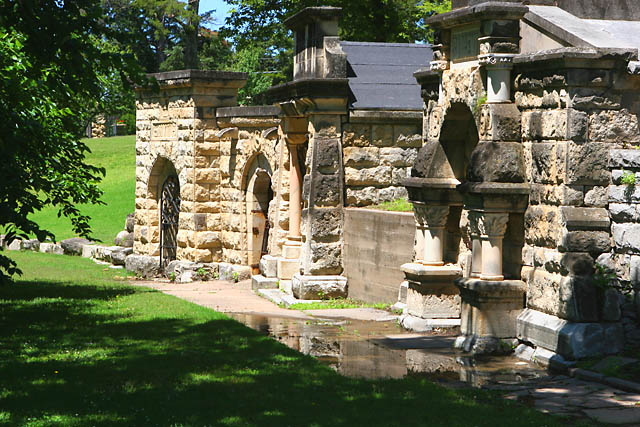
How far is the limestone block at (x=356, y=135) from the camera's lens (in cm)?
1580

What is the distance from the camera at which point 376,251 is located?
14852mm

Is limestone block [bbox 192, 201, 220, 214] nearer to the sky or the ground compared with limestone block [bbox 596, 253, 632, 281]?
nearer to the sky

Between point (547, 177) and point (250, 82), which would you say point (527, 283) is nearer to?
point (547, 177)

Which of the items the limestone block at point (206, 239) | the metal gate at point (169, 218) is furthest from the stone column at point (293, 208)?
the metal gate at point (169, 218)

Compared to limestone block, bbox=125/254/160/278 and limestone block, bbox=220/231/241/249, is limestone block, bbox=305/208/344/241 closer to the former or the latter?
limestone block, bbox=220/231/241/249

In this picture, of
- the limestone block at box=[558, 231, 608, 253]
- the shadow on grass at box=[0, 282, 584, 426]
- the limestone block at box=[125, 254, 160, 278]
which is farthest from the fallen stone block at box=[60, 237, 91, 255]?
the limestone block at box=[558, 231, 608, 253]

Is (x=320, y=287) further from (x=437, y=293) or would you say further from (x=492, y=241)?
(x=492, y=241)

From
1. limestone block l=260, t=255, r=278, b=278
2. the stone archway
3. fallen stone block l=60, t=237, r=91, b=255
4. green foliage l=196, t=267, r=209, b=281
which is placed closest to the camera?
limestone block l=260, t=255, r=278, b=278

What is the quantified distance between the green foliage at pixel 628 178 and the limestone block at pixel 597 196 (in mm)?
222

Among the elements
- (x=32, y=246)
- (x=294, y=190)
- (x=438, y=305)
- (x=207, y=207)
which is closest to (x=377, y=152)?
(x=294, y=190)

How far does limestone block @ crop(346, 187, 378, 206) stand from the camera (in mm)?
15961

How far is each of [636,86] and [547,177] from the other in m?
1.28

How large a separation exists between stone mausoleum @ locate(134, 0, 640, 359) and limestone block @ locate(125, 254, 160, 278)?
3.94 metres

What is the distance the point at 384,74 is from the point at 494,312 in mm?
7015
